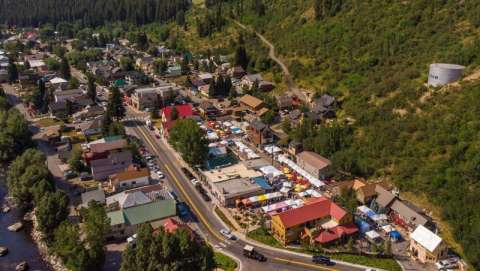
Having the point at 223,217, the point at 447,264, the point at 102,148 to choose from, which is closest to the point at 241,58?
the point at 102,148

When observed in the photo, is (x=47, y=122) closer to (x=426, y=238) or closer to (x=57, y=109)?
(x=57, y=109)

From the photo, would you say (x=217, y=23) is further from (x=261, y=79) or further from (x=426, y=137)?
(x=426, y=137)

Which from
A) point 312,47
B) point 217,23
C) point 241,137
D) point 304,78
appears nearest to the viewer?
point 241,137

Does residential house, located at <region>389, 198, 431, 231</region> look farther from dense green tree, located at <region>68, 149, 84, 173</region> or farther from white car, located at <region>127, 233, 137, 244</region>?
dense green tree, located at <region>68, 149, 84, 173</region>

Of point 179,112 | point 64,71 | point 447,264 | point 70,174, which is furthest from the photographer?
point 64,71

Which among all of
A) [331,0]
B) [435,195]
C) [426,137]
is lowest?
[435,195]

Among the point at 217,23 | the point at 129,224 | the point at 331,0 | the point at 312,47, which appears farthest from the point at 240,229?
the point at 217,23
